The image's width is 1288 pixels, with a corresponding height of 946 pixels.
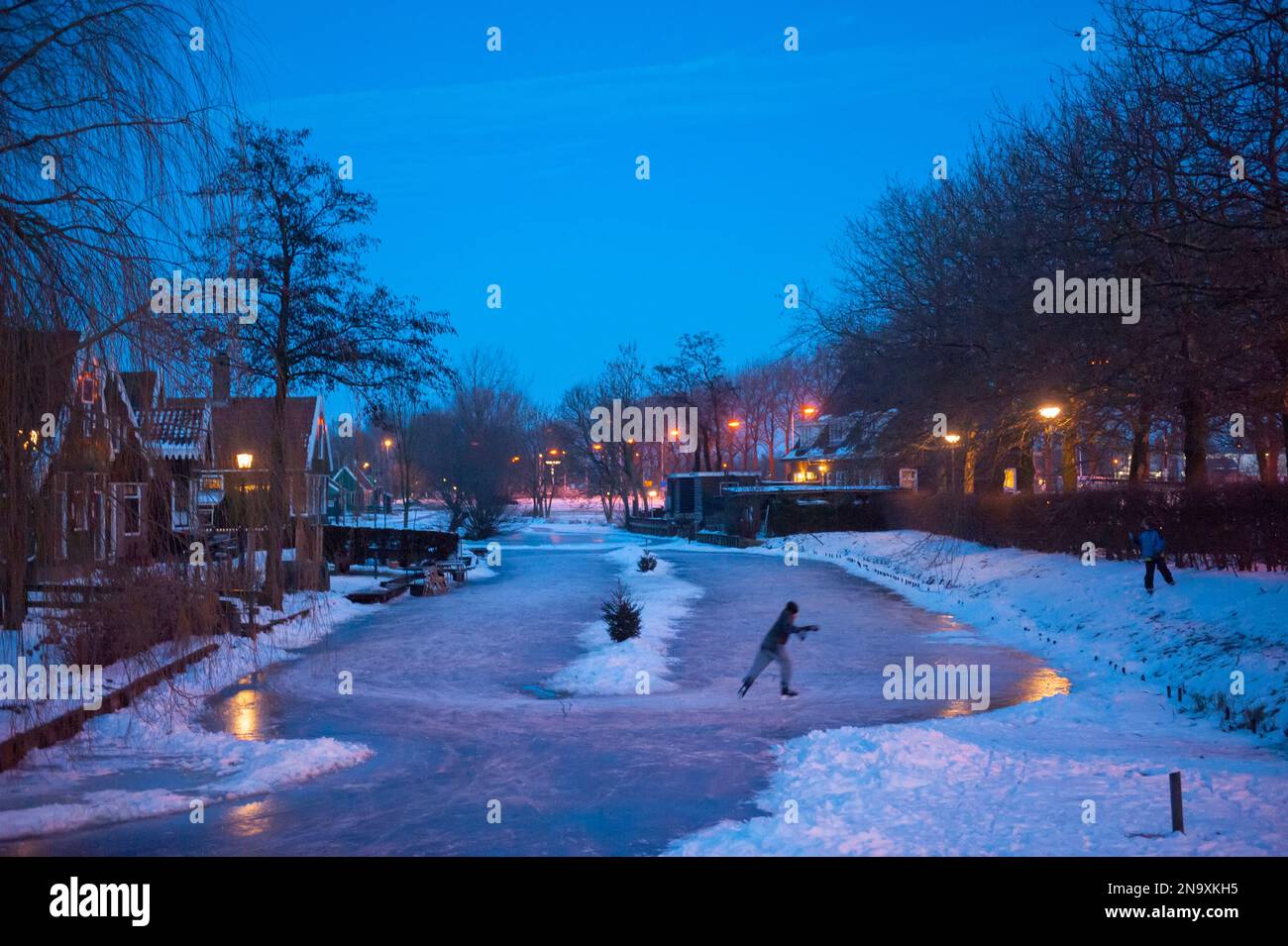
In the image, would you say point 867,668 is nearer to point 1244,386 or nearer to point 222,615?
point 1244,386

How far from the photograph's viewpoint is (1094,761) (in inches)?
403

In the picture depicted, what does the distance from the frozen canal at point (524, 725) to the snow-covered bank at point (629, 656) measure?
1.21 ft

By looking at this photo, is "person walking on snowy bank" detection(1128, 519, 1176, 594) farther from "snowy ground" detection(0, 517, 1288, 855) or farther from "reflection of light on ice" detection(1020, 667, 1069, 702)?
"reflection of light on ice" detection(1020, 667, 1069, 702)

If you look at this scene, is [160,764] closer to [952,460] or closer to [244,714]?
[244,714]

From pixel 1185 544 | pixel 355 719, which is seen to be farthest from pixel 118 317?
pixel 1185 544

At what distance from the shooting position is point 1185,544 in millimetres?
22422

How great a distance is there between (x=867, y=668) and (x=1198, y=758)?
7668 millimetres

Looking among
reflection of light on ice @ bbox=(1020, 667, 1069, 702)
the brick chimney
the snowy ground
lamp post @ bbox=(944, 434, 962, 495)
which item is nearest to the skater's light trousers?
the snowy ground

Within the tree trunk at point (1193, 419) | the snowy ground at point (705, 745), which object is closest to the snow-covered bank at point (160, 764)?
the snowy ground at point (705, 745)

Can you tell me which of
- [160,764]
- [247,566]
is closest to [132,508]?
[247,566]

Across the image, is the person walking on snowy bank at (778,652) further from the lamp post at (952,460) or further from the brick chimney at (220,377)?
A: the lamp post at (952,460)

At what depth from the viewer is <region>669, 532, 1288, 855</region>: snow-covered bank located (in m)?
7.93

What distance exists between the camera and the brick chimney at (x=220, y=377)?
923cm

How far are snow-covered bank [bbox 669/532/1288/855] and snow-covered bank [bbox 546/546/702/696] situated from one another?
5.09 meters
